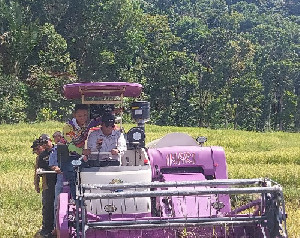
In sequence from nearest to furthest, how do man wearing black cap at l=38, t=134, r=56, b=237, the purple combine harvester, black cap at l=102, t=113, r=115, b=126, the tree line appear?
1. the purple combine harvester
2. black cap at l=102, t=113, r=115, b=126
3. man wearing black cap at l=38, t=134, r=56, b=237
4. the tree line

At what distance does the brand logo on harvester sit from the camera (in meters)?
7.12

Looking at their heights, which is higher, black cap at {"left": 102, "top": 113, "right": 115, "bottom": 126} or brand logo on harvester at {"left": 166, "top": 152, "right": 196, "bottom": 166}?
black cap at {"left": 102, "top": 113, "right": 115, "bottom": 126}

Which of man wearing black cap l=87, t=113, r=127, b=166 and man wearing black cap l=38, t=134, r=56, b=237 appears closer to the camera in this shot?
man wearing black cap l=87, t=113, r=127, b=166

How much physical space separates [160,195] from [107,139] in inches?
68.7

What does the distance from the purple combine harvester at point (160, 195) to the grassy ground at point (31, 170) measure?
1403 mm

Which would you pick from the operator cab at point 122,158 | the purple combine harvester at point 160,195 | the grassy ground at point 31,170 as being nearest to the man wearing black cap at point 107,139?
the operator cab at point 122,158

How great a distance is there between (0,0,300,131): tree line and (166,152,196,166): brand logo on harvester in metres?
24.7

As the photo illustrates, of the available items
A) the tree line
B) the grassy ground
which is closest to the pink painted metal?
the grassy ground

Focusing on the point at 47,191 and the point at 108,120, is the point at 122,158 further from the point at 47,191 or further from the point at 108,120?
the point at 47,191

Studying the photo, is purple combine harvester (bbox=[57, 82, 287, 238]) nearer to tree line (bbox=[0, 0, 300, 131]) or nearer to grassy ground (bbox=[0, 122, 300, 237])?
grassy ground (bbox=[0, 122, 300, 237])

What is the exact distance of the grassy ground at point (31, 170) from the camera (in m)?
8.61

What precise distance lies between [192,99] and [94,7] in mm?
10430

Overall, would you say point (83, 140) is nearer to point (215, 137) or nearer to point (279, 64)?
point (215, 137)

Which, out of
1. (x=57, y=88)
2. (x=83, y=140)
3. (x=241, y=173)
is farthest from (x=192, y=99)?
(x=83, y=140)
